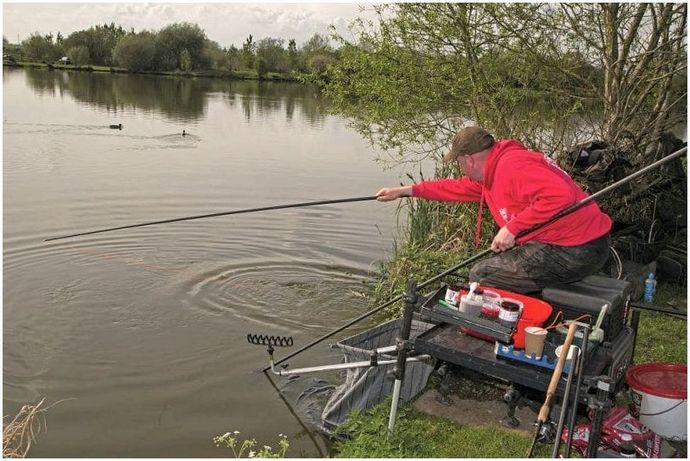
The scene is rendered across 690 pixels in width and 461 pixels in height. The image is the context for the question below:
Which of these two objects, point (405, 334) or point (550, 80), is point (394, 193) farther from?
point (550, 80)

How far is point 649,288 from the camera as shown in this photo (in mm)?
5852

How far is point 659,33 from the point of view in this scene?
257 inches

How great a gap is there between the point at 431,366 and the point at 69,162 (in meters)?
11.0

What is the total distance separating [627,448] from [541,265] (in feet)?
3.47

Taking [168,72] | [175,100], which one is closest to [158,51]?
[168,72]

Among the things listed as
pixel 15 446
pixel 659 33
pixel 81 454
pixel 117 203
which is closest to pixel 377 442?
pixel 81 454

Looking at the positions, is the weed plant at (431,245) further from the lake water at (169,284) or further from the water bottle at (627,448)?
the water bottle at (627,448)

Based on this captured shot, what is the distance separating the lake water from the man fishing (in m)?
1.60

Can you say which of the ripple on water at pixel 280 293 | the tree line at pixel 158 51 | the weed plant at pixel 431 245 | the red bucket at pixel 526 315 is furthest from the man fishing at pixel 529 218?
the tree line at pixel 158 51

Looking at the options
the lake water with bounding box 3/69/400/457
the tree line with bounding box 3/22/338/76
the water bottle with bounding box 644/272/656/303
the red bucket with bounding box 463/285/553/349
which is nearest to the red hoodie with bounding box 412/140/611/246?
the red bucket with bounding box 463/285/553/349

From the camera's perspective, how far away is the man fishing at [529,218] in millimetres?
3666

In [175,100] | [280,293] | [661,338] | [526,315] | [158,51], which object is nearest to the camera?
[526,315]

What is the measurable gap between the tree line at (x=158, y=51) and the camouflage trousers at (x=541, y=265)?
156 ft

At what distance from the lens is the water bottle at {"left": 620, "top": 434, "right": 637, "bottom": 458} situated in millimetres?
3361
